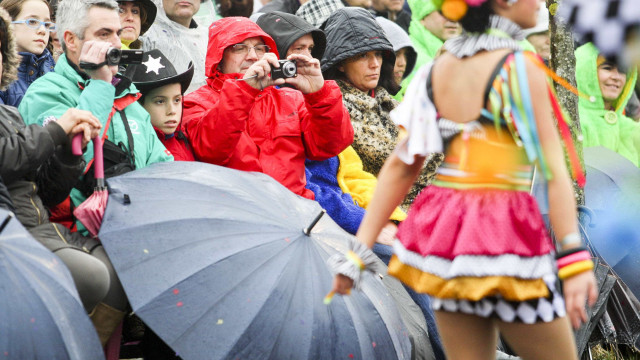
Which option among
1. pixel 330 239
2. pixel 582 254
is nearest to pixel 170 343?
pixel 330 239

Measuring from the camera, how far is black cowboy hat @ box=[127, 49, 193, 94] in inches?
201

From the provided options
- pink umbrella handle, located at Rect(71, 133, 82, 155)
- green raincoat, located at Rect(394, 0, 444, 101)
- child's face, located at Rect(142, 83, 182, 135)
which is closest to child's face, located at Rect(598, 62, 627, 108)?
green raincoat, located at Rect(394, 0, 444, 101)

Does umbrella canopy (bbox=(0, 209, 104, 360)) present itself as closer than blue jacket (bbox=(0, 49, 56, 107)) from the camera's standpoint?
Yes

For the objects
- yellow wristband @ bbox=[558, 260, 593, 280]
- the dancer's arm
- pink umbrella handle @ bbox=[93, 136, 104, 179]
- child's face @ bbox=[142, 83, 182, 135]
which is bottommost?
child's face @ bbox=[142, 83, 182, 135]

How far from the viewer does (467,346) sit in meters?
3.16

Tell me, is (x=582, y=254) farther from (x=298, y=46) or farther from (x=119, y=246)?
(x=298, y=46)

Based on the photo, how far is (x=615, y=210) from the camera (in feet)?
21.6

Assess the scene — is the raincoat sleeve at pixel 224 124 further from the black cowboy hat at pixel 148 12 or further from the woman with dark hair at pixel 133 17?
the black cowboy hat at pixel 148 12

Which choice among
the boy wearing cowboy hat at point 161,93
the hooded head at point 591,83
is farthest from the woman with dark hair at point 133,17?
the hooded head at point 591,83

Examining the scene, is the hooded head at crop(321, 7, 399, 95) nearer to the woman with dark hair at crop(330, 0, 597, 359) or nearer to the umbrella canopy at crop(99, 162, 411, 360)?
the umbrella canopy at crop(99, 162, 411, 360)

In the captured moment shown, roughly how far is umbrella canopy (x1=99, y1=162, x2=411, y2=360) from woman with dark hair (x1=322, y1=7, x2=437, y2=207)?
1854 mm

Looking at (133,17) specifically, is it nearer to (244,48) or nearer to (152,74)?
(244,48)

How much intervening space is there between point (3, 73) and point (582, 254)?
2961 millimetres

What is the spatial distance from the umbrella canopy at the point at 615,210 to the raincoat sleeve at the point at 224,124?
7.22ft
